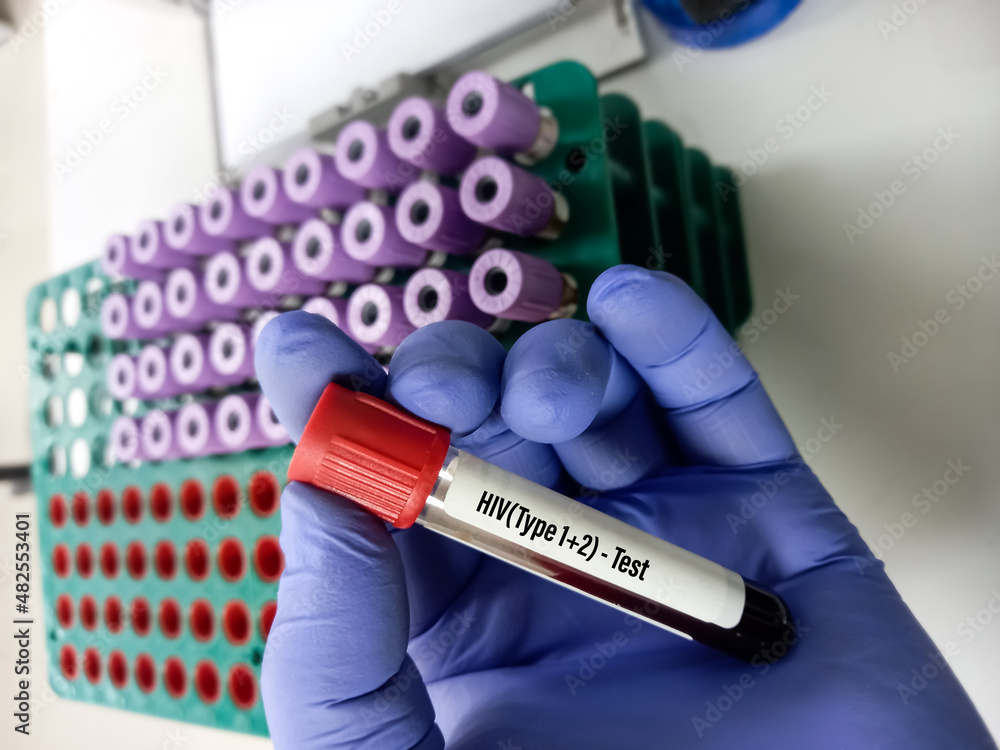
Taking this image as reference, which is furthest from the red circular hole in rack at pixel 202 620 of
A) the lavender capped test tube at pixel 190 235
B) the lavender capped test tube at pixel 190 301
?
the lavender capped test tube at pixel 190 235

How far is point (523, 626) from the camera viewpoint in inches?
21.4

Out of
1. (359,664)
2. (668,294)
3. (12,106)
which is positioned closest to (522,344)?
(668,294)

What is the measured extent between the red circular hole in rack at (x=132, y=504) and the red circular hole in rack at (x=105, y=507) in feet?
0.13

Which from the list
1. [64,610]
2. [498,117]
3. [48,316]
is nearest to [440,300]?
[498,117]

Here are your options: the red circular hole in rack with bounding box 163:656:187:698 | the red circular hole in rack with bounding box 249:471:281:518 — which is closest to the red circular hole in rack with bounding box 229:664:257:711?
the red circular hole in rack with bounding box 163:656:187:698

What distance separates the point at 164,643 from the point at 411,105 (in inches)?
34.4

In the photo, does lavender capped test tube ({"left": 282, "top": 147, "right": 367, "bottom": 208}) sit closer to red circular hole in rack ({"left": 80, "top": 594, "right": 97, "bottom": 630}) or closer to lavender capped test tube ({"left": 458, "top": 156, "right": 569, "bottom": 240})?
lavender capped test tube ({"left": 458, "top": 156, "right": 569, "bottom": 240})

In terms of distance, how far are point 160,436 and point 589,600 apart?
73 centimetres

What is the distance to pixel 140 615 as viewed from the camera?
95 centimetres

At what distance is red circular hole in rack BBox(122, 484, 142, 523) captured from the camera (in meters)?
0.98

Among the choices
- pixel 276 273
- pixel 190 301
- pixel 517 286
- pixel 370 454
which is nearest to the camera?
pixel 370 454

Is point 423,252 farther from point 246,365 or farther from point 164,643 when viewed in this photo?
point 164,643

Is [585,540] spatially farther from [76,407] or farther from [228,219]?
[76,407]

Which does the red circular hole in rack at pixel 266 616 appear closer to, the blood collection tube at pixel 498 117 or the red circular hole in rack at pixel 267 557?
the red circular hole in rack at pixel 267 557
